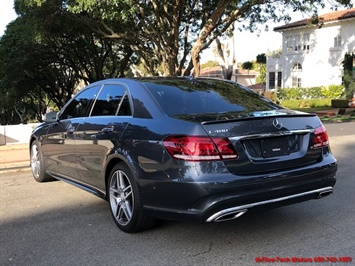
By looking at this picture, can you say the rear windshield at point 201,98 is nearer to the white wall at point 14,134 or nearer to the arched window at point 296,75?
the white wall at point 14,134

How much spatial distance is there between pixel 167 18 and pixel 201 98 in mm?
13222

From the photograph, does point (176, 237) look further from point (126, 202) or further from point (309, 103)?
point (309, 103)

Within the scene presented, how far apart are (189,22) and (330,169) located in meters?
16.2

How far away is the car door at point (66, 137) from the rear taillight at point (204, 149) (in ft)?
6.74

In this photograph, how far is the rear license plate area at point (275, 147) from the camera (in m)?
3.81

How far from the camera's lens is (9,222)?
495 cm

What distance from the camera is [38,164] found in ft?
22.8

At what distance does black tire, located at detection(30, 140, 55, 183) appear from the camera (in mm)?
6684

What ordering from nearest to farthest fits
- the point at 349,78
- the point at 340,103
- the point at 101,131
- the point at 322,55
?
the point at 101,131 < the point at 340,103 < the point at 349,78 < the point at 322,55

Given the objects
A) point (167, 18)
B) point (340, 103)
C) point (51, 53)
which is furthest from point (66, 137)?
point (340, 103)

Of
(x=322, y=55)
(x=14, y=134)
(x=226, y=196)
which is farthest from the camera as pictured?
(x=322, y=55)

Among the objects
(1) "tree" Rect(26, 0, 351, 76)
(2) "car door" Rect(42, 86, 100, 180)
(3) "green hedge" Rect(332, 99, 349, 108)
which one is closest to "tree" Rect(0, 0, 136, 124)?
(1) "tree" Rect(26, 0, 351, 76)

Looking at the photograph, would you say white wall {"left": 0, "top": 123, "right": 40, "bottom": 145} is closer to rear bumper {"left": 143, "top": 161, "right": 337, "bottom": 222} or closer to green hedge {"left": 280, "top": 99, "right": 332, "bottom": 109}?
rear bumper {"left": 143, "top": 161, "right": 337, "bottom": 222}

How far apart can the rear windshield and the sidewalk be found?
5.06m
